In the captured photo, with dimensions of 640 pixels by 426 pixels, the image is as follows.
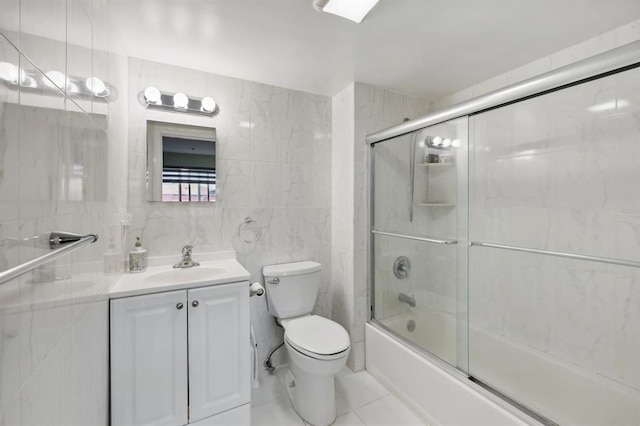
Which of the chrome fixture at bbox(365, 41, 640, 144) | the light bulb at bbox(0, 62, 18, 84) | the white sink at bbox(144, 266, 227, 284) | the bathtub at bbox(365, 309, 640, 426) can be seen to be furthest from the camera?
the white sink at bbox(144, 266, 227, 284)

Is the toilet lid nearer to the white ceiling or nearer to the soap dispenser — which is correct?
the soap dispenser

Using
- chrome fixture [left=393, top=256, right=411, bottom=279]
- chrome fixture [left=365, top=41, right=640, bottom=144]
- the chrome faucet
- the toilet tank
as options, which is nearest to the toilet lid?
the toilet tank

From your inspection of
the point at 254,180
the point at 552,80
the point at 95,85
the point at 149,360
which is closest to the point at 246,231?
the point at 254,180

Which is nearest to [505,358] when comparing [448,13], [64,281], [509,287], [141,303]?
[509,287]

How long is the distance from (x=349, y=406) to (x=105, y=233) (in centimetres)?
170

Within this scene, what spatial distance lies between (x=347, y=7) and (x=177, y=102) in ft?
3.90

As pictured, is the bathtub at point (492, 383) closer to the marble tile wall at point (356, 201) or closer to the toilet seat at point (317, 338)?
the marble tile wall at point (356, 201)

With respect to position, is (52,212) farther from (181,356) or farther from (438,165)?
(438,165)

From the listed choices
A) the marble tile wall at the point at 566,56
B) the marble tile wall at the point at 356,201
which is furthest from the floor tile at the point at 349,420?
the marble tile wall at the point at 566,56

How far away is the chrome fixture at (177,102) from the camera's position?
1.73m

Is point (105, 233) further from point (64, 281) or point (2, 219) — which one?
point (2, 219)

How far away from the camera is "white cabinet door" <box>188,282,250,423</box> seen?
143 centimetres

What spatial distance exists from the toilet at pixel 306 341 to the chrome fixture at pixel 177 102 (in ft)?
3.87

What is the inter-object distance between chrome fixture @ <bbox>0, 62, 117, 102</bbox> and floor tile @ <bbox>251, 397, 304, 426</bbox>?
182 centimetres
